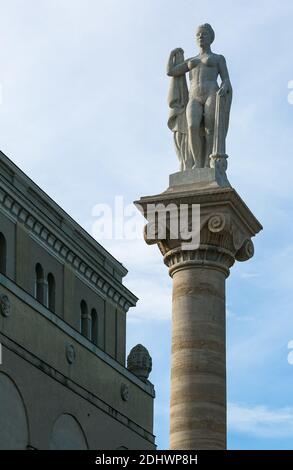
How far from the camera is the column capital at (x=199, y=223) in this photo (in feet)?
118

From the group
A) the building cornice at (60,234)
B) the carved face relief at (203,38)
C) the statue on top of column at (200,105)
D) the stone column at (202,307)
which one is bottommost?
the stone column at (202,307)

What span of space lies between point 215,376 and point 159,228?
3.59 metres

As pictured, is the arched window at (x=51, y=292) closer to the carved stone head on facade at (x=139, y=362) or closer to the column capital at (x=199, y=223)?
the carved stone head on facade at (x=139, y=362)

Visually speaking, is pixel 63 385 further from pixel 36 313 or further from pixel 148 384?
pixel 148 384

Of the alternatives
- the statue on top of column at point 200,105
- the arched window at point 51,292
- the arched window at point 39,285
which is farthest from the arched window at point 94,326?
the statue on top of column at point 200,105

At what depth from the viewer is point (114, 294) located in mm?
88312

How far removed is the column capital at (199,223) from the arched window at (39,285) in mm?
41714

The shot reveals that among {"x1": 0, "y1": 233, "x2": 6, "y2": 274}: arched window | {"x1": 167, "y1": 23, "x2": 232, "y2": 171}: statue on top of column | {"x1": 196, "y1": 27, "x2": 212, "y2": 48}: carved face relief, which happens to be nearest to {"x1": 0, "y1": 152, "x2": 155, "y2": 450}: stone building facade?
{"x1": 0, "y1": 233, "x2": 6, "y2": 274}: arched window

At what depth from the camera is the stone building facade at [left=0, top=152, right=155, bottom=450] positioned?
2689 inches

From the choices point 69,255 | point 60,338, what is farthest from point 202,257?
point 69,255

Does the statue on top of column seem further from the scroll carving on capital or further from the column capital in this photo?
the scroll carving on capital

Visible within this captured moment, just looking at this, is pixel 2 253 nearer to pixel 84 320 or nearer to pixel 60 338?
pixel 60 338

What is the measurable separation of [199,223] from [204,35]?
16.6 feet
